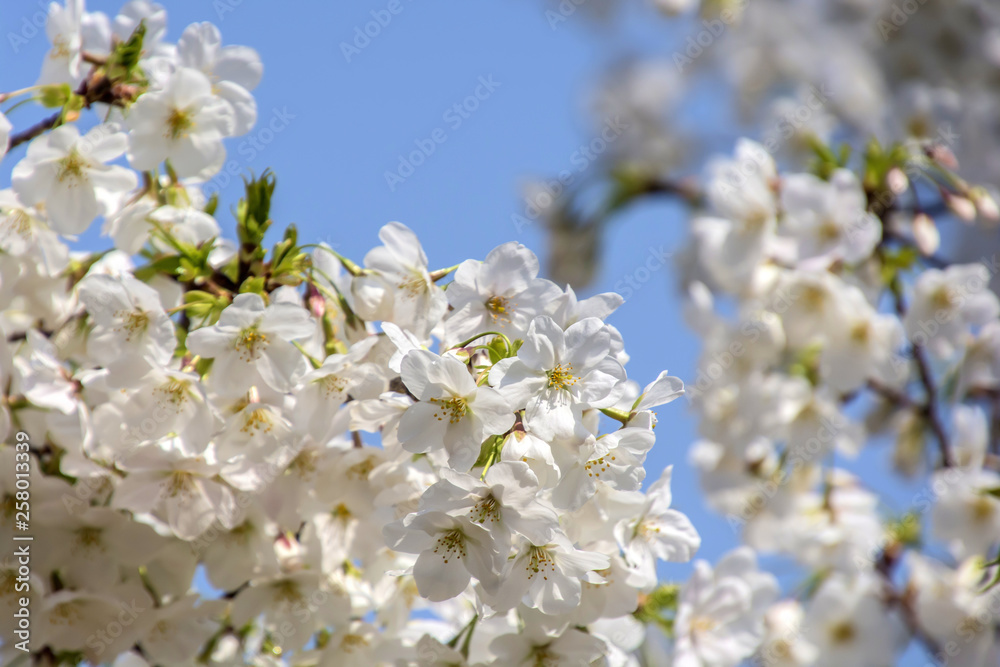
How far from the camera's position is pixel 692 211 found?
2.77 meters

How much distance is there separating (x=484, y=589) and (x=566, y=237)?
7.27 feet

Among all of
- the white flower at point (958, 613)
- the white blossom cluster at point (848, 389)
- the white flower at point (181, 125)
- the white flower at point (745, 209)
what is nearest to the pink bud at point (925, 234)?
the white blossom cluster at point (848, 389)

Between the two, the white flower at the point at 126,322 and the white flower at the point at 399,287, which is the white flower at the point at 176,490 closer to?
the white flower at the point at 126,322

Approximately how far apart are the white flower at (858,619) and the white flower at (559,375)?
1.77m

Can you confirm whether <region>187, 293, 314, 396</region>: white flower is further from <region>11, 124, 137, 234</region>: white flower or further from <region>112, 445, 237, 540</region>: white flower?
<region>11, 124, 137, 234</region>: white flower

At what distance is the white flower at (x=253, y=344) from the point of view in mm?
1007

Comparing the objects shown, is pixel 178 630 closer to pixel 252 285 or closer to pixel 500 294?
pixel 252 285

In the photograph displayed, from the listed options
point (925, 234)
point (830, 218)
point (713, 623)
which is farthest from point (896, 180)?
point (713, 623)

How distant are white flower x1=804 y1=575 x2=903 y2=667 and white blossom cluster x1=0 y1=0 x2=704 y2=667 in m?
1.33

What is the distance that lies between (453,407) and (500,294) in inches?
7.6

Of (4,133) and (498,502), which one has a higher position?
Answer: (498,502)

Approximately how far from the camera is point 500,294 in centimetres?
104

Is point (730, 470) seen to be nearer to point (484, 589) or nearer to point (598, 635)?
point (598, 635)

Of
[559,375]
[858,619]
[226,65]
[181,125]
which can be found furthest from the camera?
[858,619]
